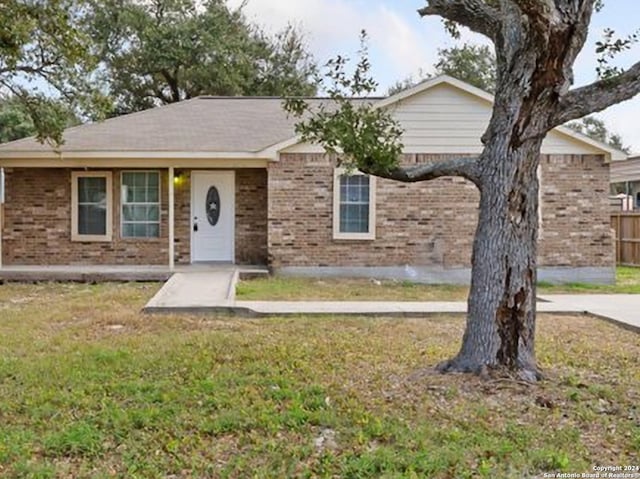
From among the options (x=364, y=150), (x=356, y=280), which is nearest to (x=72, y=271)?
(x=356, y=280)

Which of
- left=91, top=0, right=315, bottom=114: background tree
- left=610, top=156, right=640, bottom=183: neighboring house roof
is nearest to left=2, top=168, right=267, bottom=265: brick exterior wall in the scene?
left=91, top=0, right=315, bottom=114: background tree

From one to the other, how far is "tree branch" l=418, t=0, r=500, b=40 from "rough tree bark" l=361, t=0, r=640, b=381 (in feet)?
0.38

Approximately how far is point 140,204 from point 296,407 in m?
10.3

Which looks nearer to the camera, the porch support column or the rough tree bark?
the rough tree bark

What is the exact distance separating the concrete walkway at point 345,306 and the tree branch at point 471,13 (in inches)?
173

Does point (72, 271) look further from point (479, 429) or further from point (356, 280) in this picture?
point (479, 429)

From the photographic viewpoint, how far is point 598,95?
5.14 metres

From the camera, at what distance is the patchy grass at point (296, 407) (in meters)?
3.71

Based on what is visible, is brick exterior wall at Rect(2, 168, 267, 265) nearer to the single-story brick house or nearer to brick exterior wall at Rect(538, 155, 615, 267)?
the single-story brick house

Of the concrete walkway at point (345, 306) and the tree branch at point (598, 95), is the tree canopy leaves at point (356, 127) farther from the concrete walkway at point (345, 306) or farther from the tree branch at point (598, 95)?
the concrete walkway at point (345, 306)

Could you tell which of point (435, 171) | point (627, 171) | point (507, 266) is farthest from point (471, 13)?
point (627, 171)

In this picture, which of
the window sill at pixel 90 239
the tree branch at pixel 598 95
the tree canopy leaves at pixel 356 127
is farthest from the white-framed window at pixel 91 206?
the tree branch at pixel 598 95

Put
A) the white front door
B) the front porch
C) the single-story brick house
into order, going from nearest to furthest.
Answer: the front porch, the single-story brick house, the white front door

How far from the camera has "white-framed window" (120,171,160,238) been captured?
1385 centimetres
